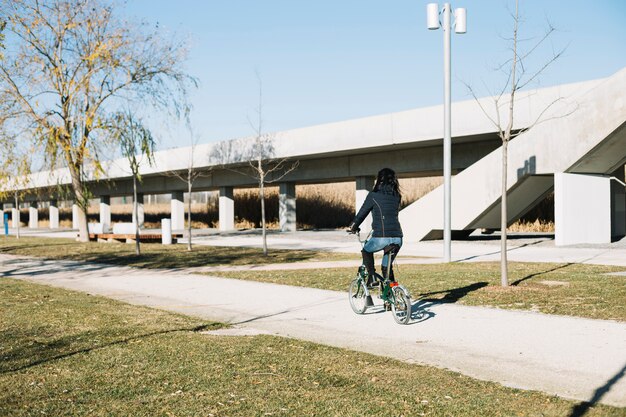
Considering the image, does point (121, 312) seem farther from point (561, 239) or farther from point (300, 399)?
point (561, 239)

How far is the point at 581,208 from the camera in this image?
2369cm

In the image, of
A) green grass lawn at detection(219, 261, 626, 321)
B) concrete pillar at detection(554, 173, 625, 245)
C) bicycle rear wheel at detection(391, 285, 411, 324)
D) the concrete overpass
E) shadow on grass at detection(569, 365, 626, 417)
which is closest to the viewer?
shadow on grass at detection(569, 365, 626, 417)

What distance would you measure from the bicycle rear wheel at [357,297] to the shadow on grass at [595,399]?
13.9 feet

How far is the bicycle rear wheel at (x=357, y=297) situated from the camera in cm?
992

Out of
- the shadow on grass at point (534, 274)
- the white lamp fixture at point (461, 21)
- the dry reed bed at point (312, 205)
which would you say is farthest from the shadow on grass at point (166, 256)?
the dry reed bed at point (312, 205)

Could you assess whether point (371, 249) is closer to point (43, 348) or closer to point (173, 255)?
point (43, 348)

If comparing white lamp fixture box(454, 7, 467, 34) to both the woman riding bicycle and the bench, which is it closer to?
the woman riding bicycle

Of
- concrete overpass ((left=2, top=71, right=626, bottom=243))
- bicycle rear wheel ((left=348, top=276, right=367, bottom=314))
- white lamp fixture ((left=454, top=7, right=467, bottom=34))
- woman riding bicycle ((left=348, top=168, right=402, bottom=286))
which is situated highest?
white lamp fixture ((left=454, top=7, right=467, bottom=34))

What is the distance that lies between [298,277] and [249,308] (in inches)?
173

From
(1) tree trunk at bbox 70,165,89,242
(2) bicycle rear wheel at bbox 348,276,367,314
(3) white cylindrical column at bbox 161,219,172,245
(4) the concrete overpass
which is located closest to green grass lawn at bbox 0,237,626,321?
(2) bicycle rear wheel at bbox 348,276,367,314

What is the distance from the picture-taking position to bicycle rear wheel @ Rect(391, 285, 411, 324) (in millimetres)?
8859

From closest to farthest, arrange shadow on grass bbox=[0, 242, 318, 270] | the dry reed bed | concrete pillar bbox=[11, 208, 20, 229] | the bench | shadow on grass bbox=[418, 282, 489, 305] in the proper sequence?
shadow on grass bbox=[418, 282, 489, 305], shadow on grass bbox=[0, 242, 318, 270], the bench, concrete pillar bbox=[11, 208, 20, 229], the dry reed bed

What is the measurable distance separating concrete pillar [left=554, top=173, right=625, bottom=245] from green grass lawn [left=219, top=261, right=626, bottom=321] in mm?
6806

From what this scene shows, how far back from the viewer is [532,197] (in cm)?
2636
